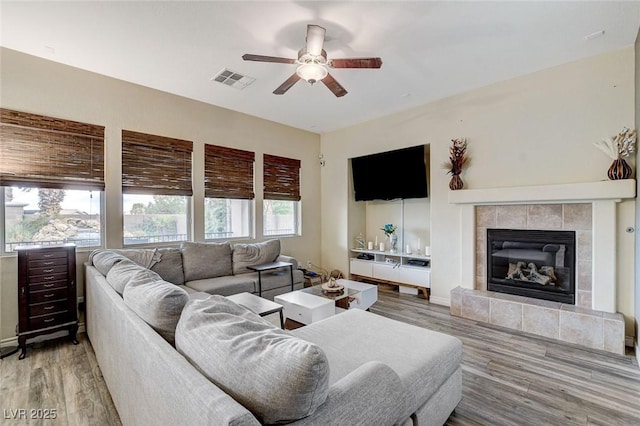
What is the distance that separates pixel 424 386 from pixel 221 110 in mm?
4366

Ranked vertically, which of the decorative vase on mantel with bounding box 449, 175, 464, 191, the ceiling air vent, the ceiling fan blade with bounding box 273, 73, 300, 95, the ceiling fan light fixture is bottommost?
the decorative vase on mantel with bounding box 449, 175, 464, 191

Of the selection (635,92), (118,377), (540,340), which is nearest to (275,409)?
(118,377)

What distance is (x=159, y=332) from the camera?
4.43ft

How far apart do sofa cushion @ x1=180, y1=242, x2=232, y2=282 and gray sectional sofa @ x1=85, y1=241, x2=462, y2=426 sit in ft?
5.30

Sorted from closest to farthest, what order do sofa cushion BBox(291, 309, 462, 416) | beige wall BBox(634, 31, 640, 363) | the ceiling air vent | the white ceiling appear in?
sofa cushion BBox(291, 309, 462, 416), the white ceiling, beige wall BBox(634, 31, 640, 363), the ceiling air vent

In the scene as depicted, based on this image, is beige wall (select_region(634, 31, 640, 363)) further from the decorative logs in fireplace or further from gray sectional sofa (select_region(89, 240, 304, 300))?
gray sectional sofa (select_region(89, 240, 304, 300))

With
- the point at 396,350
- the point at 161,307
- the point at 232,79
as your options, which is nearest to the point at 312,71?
the point at 232,79

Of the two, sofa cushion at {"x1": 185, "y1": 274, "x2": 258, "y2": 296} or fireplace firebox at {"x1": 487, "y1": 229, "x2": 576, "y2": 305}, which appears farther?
sofa cushion at {"x1": 185, "y1": 274, "x2": 258, "y2": 296}

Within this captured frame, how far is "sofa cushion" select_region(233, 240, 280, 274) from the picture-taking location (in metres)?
4.12

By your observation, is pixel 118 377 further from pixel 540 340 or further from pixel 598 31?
pixel 598 31

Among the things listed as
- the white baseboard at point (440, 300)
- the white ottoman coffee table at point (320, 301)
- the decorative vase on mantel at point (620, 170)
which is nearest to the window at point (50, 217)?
the white ottoman coffee table at point (320, 301)

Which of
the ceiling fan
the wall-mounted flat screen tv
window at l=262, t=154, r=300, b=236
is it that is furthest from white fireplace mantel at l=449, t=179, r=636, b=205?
window at l=262, t=154, r=300, b=236

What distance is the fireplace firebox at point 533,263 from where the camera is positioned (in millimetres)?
3264

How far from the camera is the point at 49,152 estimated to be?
3094 mm
